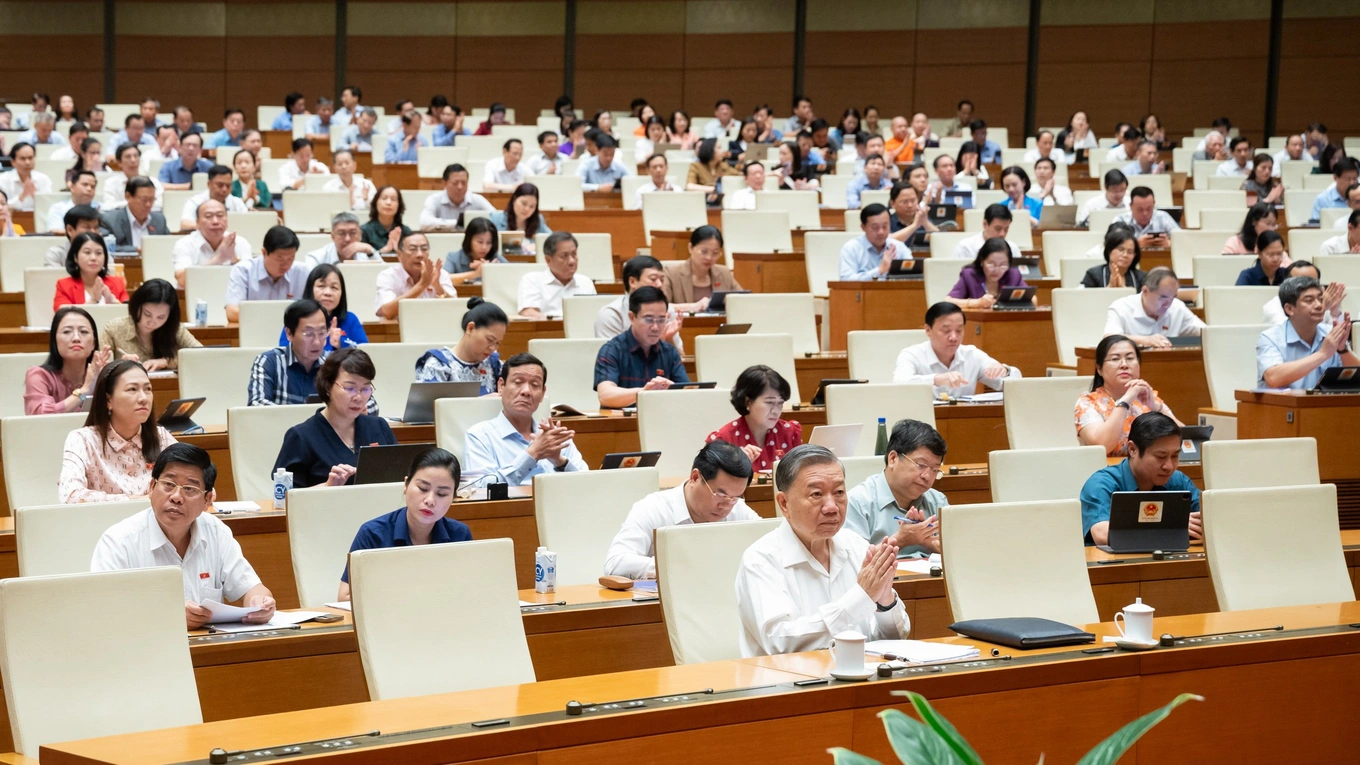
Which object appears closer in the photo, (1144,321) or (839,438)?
(839,438)

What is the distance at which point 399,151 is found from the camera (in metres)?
12.4

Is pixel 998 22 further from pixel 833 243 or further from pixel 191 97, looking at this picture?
pixel 191 97

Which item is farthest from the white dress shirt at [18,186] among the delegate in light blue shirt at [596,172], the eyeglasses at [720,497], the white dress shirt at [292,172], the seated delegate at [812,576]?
the seated delegate at [812,576]

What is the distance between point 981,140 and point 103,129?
7316mm

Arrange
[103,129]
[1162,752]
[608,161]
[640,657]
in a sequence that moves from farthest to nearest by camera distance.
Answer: [103,129], [608,161], [640,657], [1162,752]

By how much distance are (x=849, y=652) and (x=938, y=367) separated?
3.61 m

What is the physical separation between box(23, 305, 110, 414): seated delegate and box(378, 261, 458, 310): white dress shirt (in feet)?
7.67

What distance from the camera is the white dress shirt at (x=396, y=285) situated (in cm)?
768

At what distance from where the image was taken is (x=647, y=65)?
16156 mm

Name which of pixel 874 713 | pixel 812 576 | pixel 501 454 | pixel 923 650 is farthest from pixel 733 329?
pixel 874 713

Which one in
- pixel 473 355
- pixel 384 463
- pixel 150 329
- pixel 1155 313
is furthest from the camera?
pixel 1155 313

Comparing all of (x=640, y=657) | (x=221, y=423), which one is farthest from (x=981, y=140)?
(x=640, y=657)

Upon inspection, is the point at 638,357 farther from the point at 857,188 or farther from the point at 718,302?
the point at 857,188

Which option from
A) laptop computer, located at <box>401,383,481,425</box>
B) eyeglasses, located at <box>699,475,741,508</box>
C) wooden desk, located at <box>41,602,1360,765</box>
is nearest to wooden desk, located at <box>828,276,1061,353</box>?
laptop computer, located at <box>401,383,481,425</box>
